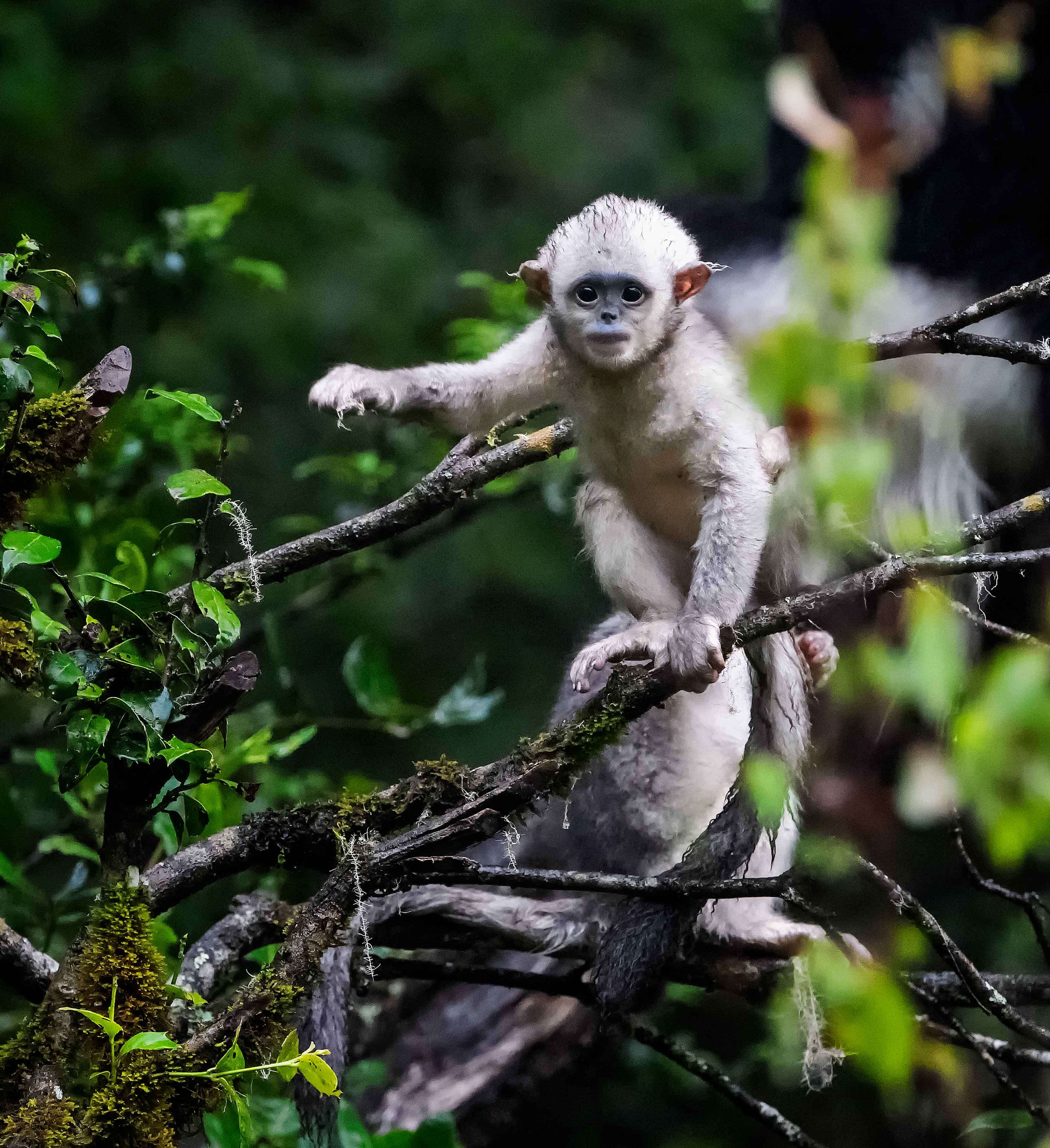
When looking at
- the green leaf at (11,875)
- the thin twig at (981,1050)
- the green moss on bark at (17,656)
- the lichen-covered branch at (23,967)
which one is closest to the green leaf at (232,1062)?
the lichen-covered branch at (23,967)

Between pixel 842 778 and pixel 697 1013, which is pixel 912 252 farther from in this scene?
pixel 697 1013

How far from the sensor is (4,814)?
1.99m

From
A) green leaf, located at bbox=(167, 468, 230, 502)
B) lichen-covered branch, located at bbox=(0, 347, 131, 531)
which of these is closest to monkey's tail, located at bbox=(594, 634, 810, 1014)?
green leaf, located at bbox=(167, 468, 230, 502)

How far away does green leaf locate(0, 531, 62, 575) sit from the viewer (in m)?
1.33

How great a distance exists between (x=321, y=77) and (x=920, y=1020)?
3.93 m

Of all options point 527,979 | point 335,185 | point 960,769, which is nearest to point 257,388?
point 335,185

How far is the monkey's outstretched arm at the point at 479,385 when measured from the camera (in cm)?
206

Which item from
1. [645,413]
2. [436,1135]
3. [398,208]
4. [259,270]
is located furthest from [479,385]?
[398,208]

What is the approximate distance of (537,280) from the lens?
194 cm

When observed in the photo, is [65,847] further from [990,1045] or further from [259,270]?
[990,1045]

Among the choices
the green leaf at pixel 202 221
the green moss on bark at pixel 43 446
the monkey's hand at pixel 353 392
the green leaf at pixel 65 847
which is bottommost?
the green leaf at pixel 65 847

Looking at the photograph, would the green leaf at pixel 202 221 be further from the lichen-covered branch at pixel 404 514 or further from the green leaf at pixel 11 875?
the green leaf at pixel 11 875

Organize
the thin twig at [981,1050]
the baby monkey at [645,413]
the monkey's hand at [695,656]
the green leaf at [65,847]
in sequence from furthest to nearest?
the green leaf at [65,847]
the baby monkey at [645,413]
the thin twig at [981,1050]
the monkey's hand at [695,656]

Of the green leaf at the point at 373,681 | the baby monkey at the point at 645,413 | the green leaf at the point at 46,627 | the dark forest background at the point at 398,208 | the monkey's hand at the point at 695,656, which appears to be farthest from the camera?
the dark forest background at the point at 398,208
